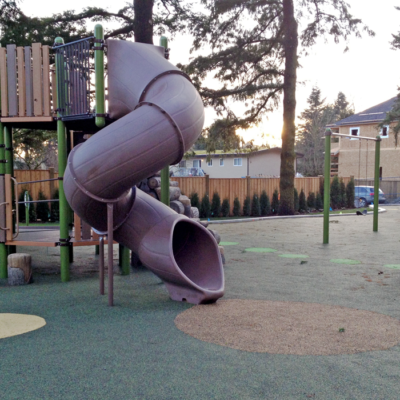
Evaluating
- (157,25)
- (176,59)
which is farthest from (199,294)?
(176,59)

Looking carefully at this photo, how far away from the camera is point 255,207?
20.2 meters

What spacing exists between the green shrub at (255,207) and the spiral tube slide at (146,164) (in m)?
14.7

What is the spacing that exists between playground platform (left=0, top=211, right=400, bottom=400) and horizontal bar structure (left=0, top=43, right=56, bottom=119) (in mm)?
2293

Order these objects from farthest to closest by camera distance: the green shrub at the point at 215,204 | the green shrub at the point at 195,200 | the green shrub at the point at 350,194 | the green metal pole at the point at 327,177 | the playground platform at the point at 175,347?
the green shrub at the point at 350,194, the green shrub at the point at 215,204, the green shrub at the point at 195,200, the green metal pole at the point at 327,177, the playground platform at the point at 175,347

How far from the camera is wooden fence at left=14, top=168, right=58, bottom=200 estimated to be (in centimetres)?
1705

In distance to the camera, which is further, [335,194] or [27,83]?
[335,194]

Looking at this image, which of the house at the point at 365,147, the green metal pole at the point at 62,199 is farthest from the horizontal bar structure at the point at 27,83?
the house at the point at 365,147

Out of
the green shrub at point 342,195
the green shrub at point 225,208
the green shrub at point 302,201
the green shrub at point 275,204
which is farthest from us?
the green shrub at point 342,195

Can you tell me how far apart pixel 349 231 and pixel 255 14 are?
10.6m

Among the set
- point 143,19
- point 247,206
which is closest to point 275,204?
point 247,206

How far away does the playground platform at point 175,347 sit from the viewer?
2.67 m

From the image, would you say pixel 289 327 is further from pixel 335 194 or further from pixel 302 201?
pixel 335 194

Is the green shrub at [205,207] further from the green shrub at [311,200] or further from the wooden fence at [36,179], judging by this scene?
the green shrub at [311,200]

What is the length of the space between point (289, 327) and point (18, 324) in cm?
241
